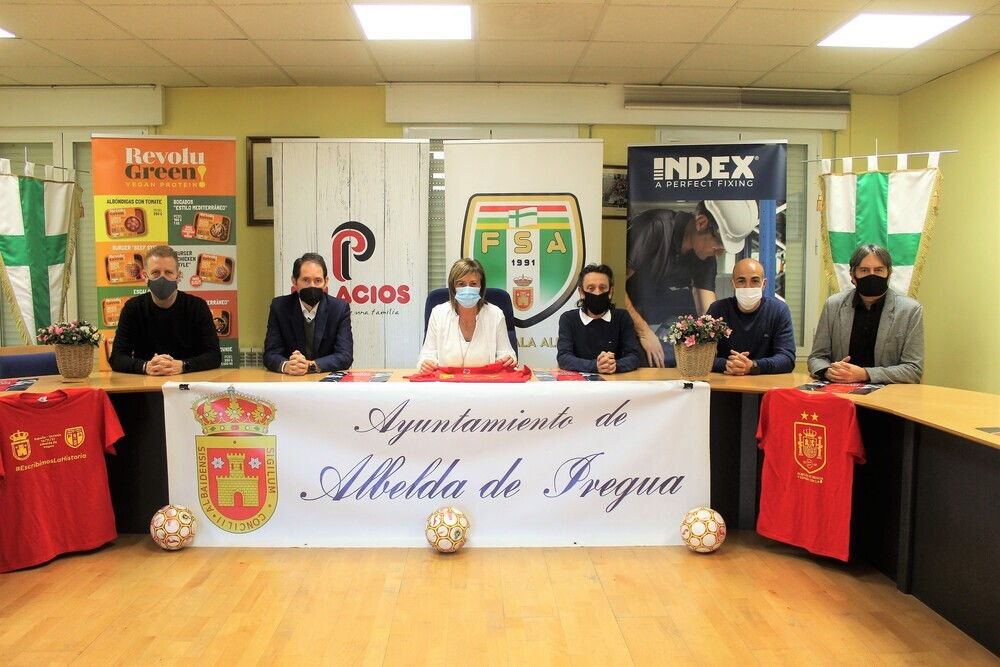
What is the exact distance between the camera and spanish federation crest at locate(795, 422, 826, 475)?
10.3 feet

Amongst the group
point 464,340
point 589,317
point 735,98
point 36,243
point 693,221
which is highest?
point 735,98

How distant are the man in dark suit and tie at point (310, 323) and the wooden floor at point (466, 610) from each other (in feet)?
3.67

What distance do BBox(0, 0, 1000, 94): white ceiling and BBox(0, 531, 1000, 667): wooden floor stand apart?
3.03m

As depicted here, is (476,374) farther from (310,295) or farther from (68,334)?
(68,334)

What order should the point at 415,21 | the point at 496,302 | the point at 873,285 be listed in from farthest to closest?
the point at 415,21
the point at 496,302
the point at 873,285

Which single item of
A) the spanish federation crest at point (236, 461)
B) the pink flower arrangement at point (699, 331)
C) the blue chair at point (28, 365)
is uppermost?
the pink flower arrangement at point (699, 331)

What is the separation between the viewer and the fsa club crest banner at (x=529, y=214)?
5402mm

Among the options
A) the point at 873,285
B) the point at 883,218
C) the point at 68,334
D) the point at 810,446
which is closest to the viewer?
the point at 810,446

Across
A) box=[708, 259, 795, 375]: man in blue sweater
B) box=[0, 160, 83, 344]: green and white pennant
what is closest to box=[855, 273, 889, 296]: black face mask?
box=[708, 259, 795, 375]: man in blue sweater

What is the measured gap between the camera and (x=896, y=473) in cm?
306

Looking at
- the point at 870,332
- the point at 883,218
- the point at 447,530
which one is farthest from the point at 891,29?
the point at 447,530

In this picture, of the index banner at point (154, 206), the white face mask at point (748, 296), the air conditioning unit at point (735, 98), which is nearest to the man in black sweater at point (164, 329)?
the index banner at point (154, 206)

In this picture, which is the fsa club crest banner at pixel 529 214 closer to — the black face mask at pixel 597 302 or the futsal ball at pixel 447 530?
the black face mask at pixel 597 302

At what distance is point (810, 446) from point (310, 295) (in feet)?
8.57
